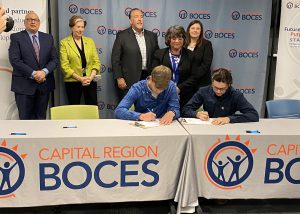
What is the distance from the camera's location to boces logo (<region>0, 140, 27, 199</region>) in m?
2.40

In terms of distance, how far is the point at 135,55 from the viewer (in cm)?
420

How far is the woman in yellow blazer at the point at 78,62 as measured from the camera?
4125 millimetres

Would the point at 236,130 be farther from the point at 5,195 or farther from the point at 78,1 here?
the point at 78,1

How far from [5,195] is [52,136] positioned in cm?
52

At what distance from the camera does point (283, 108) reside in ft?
11.7

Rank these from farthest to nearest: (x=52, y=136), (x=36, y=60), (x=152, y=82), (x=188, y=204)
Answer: (x=36, y=60) → (x=152, y=82) → (x=188, y=204) → (x=52, y=136)

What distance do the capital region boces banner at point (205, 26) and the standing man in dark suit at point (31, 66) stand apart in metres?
0.44

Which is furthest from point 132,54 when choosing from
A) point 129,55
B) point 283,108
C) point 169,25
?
point 283,108

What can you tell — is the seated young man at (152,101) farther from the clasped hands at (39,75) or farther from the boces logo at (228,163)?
the clasped hands at (39,75)

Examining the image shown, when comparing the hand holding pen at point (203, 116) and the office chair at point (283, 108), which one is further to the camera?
the office chair at point (283, 108)

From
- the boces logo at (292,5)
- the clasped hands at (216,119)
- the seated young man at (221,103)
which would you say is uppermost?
the boces logo at (292,5)

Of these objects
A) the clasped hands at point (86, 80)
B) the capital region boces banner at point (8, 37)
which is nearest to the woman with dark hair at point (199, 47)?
the clasped hands at point (86, 80)

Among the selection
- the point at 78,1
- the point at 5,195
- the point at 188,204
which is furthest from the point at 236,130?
the point at 78,1

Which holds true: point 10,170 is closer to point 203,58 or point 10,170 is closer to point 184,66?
point 184,66
